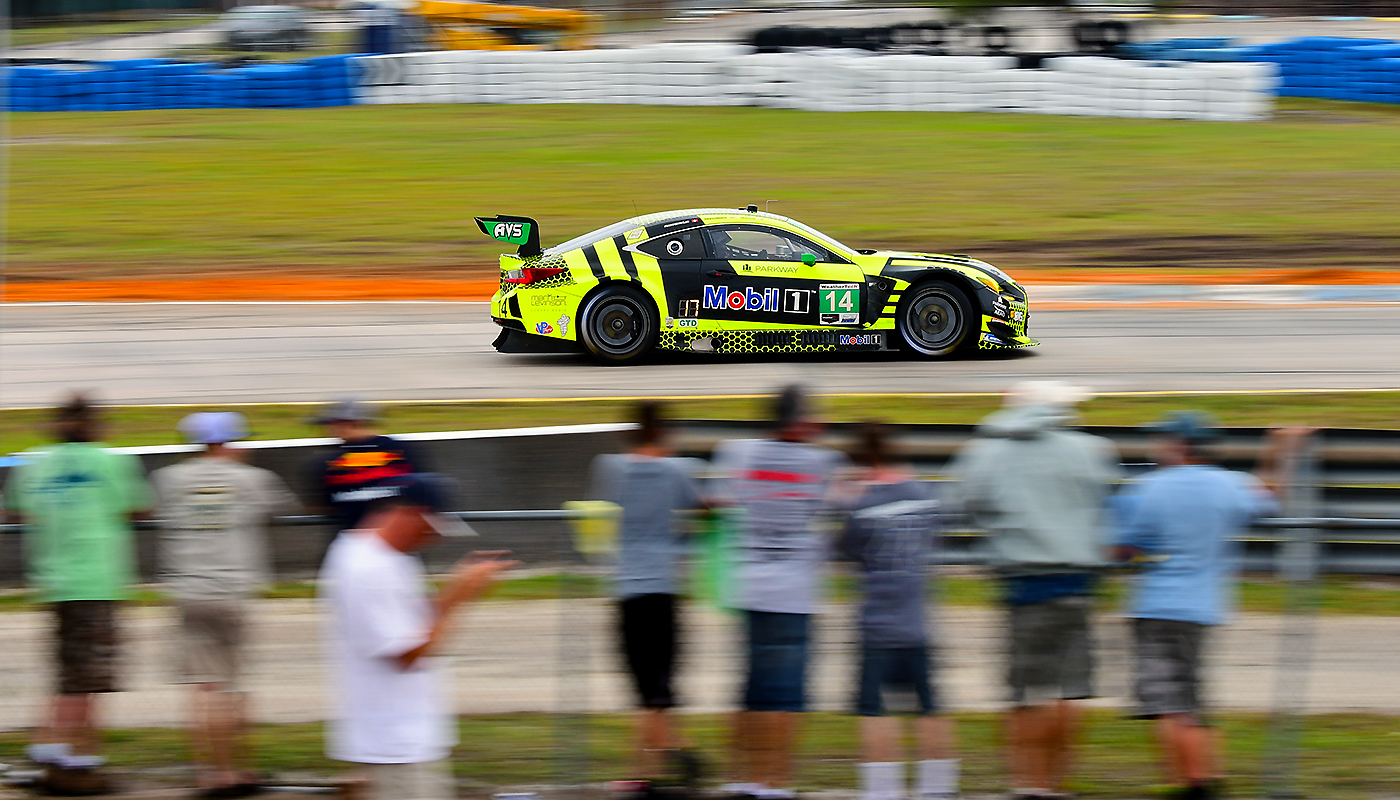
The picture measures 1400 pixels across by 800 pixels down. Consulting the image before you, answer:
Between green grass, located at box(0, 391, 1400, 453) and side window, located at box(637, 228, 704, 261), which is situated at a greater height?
side window, located at box(637, 228, 704, 261)

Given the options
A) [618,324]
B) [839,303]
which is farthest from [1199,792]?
[618,324]

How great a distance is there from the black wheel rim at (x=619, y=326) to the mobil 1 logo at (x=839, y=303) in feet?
4.89

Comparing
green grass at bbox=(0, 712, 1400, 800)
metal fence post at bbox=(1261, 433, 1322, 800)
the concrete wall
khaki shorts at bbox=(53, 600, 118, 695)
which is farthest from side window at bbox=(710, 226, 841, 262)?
khaki shorts at bbox=(53, 600, 118, 695)

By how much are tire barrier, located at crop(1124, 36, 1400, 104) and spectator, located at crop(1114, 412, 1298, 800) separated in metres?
25.7

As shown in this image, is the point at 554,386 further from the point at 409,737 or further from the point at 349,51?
the point at 349,51

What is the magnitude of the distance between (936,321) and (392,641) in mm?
8840

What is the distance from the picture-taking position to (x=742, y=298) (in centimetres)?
1242

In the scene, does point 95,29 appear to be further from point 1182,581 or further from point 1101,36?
point 1182,581

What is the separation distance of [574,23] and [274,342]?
74.4ft

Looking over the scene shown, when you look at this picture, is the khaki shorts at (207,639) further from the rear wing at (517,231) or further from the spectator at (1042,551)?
the rear wing at (517,231)

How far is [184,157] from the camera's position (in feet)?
79.2

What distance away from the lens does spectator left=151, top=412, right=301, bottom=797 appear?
566cm

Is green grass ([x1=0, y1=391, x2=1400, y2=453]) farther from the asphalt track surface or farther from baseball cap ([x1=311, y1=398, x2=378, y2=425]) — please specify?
baseball cap ([x1=311, y1=398, x2=378, y2=425])

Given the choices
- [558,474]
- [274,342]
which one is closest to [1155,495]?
[558,474]
